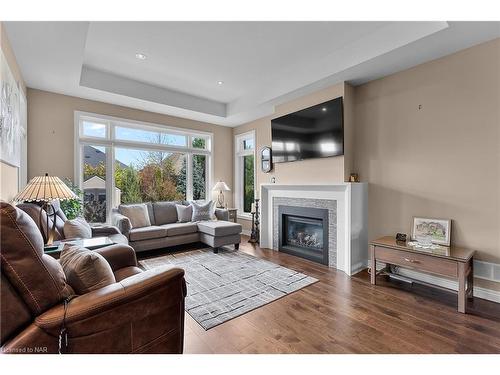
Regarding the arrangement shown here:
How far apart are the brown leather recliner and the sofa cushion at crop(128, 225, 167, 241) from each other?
2519 millimetres

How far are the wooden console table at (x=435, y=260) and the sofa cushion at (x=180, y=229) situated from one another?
2.87m

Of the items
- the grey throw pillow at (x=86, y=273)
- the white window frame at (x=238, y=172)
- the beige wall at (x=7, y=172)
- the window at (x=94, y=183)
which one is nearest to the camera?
the grey throw pillow at (x=86, y=273)

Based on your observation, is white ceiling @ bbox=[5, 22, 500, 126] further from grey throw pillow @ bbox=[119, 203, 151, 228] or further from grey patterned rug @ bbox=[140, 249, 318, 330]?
grey patterned rug @ bbox=[140, 249, 318, 330]

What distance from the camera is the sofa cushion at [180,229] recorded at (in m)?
3.99

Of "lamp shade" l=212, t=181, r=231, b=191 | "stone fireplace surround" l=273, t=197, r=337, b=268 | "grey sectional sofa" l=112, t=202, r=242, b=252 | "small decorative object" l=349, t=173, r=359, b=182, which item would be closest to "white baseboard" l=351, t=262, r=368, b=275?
"stone fireplace surround" l=273, t=197, r=337, b=268

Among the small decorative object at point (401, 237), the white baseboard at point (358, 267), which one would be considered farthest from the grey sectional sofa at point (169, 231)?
the small decorative object at point (401, 237)

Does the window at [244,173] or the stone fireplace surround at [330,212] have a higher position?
the window at [244,173]

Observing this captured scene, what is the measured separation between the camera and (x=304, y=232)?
13.0 feet

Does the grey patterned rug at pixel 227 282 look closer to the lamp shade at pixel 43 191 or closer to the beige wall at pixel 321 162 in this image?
the beige wall at pixel 321 162

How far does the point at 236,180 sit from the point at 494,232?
14.8 ft

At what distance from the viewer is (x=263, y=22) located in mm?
2496

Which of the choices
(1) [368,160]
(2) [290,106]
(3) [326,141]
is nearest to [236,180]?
(2) [290,106]

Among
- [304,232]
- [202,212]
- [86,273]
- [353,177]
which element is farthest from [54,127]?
[353,177]
